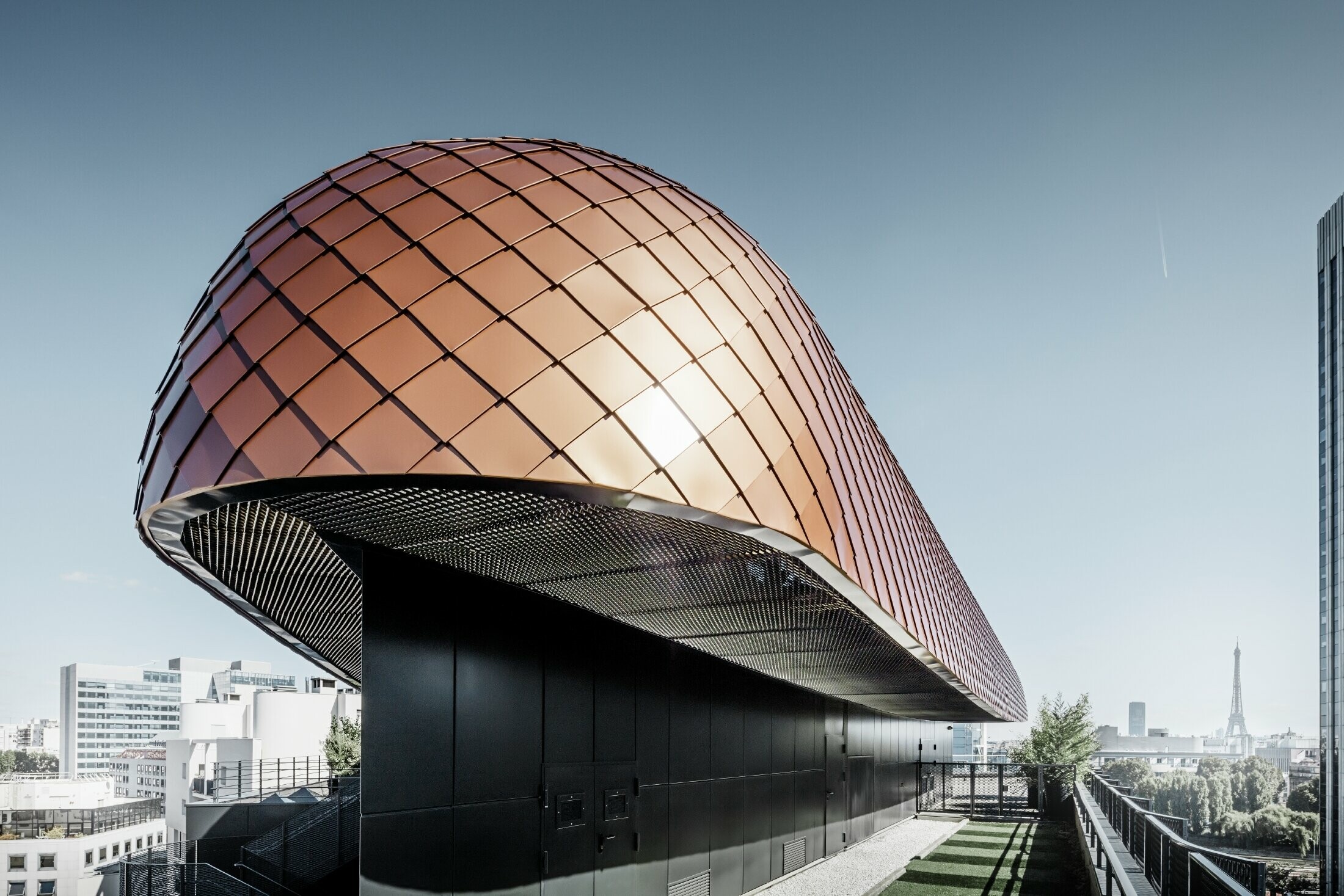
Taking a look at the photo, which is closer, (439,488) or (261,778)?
(439,488)

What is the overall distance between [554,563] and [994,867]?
16633 mm

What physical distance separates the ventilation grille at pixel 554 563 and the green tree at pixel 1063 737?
36.5m

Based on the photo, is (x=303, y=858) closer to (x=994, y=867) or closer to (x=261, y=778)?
(x=261, y=778)

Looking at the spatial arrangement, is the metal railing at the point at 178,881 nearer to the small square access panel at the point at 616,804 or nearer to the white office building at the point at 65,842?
the small square access panel at the point at 616,804

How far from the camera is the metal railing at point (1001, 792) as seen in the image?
37688 millimetres

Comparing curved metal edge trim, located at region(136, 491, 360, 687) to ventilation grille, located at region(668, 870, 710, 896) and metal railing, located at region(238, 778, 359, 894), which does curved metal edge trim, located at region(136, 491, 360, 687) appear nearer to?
metal railing, located at region(238, 778, 359, 894)

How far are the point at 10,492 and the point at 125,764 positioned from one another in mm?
58161

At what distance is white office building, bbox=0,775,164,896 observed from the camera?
7762 centimetres

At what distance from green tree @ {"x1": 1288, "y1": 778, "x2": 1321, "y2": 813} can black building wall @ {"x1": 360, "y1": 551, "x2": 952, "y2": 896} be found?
386 ft

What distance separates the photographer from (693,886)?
1543 centimetres

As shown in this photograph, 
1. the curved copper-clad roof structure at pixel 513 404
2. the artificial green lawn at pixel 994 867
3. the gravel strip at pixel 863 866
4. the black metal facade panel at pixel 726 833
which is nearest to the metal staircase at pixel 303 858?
the curved copper-clad roof structure at pixel 513 404

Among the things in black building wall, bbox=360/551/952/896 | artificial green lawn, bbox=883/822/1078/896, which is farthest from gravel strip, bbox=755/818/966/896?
black building wall, bbox=360/551/952/896

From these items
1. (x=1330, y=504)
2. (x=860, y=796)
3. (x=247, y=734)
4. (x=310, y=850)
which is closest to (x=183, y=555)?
(x=310, y=850)

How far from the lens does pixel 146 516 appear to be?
351 inches
